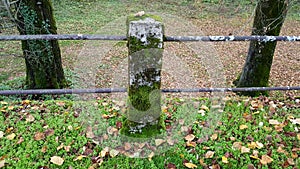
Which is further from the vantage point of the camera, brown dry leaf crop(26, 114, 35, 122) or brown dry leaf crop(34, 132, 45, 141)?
brown dry leaf crop(26, 114, 35, 122)

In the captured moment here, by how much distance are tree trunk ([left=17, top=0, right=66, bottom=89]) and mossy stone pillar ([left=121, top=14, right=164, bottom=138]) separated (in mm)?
3311

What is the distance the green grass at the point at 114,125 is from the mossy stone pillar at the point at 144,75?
0.34 meters

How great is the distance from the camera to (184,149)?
9.56 feet

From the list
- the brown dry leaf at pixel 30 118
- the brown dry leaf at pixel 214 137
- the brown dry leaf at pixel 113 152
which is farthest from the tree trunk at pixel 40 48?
the brown dry leaf at pixel 214 137

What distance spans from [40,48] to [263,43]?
4.80 metres

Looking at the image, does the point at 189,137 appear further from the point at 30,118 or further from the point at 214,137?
the point at 30,118

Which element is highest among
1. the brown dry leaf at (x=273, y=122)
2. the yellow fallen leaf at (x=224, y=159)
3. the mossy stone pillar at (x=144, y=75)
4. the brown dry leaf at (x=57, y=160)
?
the mossy stone pillar at (x=144, y=75)

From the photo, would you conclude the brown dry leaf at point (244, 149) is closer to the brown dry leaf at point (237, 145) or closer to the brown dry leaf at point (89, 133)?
the brown dry leaf at point (237, 145)

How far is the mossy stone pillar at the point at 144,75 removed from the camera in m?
2.61

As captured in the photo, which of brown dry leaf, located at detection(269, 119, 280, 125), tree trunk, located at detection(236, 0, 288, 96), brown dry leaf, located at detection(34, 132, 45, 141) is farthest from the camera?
tree trunk, located at detection(236, 0, 288, 96)

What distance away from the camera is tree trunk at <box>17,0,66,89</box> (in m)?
5.27

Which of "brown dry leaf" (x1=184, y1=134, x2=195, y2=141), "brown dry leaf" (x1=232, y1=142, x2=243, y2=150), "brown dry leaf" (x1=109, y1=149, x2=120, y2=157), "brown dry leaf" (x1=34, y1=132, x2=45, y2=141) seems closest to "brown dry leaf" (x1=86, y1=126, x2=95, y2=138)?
"brown dry leaf" (x1=109, y1=149, x2=120, y2=157)

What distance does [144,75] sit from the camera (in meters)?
2.74

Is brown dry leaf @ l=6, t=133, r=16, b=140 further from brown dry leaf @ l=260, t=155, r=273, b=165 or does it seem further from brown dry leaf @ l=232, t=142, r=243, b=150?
brown dry leaf @ l=260, t=155, r=273, b=165
